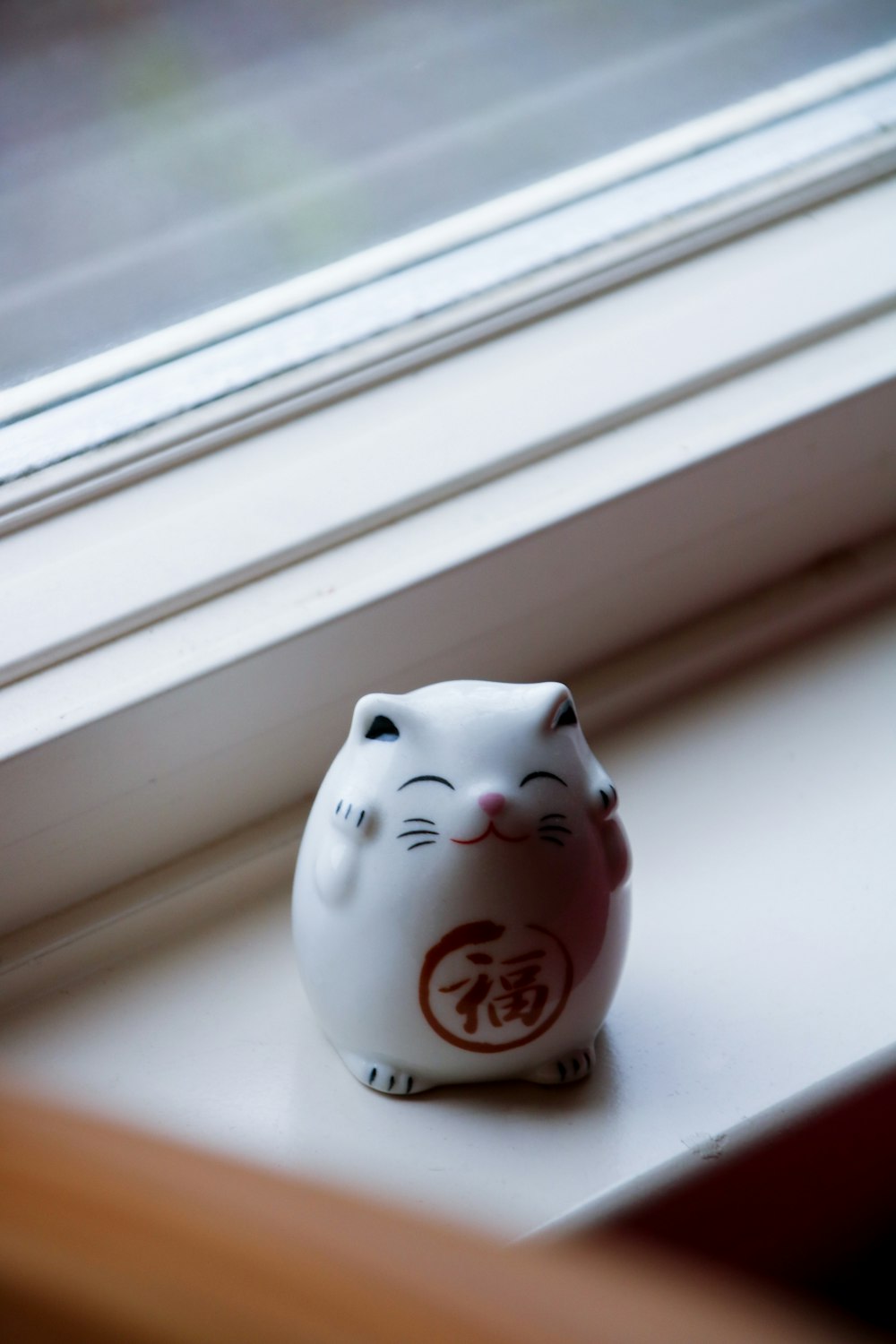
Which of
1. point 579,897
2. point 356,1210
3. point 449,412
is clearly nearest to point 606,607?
point 449,412

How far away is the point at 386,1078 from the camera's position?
0.52 m

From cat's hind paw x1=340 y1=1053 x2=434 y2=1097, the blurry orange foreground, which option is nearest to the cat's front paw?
cat's hind paw x1=340 y1=1053 x2=434 y2=1097

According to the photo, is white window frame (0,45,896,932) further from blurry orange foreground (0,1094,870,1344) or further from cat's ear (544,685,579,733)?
blurry orange foreground (0,1094,870,1344)

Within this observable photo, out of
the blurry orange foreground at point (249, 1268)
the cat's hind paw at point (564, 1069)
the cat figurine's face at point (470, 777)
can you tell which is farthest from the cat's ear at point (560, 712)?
the blurry orange foreground at point (249, 1268)

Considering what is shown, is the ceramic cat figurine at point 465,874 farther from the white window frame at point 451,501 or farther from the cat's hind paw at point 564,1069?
the white window frame at point 451,501

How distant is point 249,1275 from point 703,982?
0.48 m

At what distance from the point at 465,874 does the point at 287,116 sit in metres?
0.49

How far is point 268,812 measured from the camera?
654 millimetres

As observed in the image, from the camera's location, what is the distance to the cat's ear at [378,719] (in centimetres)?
46

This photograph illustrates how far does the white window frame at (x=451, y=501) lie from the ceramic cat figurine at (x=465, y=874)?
142 millimetres

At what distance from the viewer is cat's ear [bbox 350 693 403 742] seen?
46 centimetres

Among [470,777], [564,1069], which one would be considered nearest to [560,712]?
[470,777]

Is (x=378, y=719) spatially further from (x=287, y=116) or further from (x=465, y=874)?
(x=287, y=116)

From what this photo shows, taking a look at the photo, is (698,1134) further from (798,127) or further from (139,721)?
(798,127)
